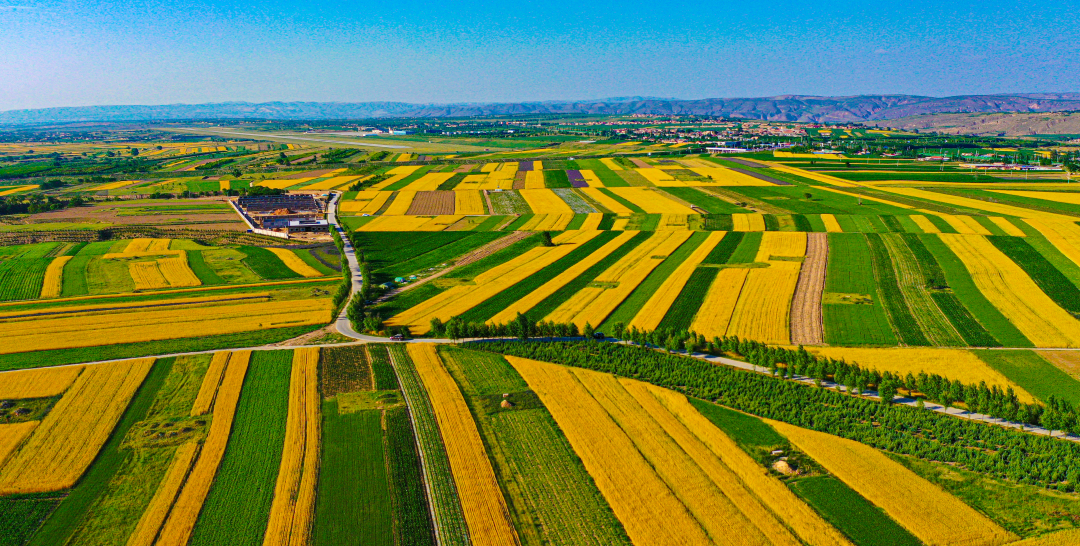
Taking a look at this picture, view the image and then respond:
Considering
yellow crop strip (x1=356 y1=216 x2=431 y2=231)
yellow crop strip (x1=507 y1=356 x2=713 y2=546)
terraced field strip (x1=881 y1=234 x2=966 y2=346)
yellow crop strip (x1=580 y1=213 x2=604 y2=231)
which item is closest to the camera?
yellow crop strip (x1=507 y1=356 x2=713 y2=546)

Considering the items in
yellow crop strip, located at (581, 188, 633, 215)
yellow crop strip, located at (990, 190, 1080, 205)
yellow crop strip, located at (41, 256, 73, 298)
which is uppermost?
yellow crop strip, located at (990, 190, 1080, 205)

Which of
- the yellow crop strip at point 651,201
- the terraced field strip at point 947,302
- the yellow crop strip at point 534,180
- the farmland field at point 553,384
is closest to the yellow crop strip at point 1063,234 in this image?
the farmland field at point 553,384

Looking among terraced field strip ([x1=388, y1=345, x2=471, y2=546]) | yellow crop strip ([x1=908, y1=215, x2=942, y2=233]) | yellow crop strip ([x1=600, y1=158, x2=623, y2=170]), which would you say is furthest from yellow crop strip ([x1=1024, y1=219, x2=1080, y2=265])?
yellow crop strip ([x1=600, y1=158, x2=623, y2=170])

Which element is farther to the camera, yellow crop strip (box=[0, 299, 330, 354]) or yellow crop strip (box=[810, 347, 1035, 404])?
yellow crop strip (box=[0, 299, 330, 354])

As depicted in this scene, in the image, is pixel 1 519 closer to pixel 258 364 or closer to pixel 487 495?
pixel 258 364

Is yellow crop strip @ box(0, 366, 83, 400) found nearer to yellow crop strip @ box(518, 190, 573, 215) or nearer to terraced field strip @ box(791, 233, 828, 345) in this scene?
terraced field strip @ box(791, 233, 828, 345)

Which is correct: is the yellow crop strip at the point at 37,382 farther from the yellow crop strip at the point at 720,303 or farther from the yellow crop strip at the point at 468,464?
the yellow crop strip at the point at 720,303

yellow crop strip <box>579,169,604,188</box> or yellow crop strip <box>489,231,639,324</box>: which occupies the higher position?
yellow crop strip <box>579,169,604,188</box>
